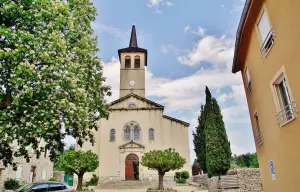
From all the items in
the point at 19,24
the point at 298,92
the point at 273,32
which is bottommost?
the point at 298,92

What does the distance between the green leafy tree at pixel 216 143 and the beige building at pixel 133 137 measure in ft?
46.9

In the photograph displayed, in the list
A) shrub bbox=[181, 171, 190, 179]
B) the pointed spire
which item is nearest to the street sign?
shrub bbox=[181, 171, 190, 179]

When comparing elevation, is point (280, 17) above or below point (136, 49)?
below

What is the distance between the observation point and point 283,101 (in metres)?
7.35

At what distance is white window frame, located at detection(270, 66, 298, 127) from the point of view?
20.9 feet

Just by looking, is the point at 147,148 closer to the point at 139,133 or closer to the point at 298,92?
the point at 139,133

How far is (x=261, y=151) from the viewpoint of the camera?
413 inches

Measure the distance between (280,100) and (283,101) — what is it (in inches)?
4.0

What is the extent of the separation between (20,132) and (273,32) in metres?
9.95

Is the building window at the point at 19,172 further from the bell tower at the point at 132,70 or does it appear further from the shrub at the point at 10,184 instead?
the bell tower at the point at 132,70

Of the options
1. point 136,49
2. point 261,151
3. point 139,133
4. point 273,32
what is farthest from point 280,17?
point 136,49

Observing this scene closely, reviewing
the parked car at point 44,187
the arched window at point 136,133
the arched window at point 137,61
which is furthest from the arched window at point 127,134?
the parked car at point 44,187

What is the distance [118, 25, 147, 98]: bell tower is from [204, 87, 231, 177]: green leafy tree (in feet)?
66.8

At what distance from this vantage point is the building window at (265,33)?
24.0 feet
